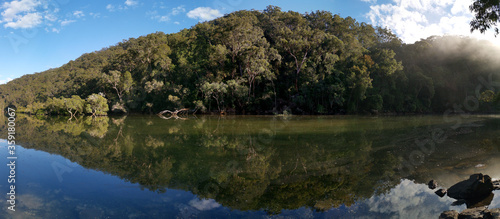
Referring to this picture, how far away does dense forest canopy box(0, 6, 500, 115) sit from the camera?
128 ft

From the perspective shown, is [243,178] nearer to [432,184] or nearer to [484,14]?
[432,184]

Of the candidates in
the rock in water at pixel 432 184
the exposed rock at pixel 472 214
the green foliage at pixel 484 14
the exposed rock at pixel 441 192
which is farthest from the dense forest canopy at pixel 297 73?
the exposed rock at pixel 472 214

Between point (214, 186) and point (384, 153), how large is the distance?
25.4 feet

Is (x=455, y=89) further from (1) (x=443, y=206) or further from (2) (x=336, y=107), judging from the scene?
(1) (x=443, y=206)

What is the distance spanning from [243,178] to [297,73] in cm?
3537

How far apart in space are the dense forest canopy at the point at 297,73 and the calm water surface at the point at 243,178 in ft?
86.9

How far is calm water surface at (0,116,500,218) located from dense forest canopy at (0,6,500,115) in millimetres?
26489

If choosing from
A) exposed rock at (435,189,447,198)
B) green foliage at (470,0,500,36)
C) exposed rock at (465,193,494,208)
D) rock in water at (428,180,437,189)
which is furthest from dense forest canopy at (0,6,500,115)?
exposed rock at (465,193,494,208)

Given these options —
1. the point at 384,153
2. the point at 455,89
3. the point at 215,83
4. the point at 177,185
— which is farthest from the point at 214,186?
the point at 455,89

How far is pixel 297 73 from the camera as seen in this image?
41.2 meters

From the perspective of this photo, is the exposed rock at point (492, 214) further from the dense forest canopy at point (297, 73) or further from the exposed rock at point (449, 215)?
the dense forest canopy at point (297, 73)

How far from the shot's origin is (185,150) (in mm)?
11656

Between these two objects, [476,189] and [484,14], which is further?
[484,14]

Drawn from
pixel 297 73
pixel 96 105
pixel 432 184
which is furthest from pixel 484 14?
pixel 96 105
